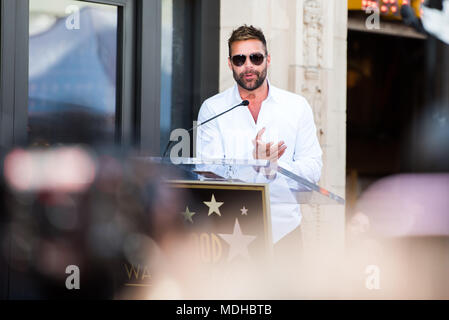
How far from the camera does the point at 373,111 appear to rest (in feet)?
28.6

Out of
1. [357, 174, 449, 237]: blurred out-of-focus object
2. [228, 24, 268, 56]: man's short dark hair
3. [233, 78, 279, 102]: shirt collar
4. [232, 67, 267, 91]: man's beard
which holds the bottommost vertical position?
[357, 174, 449, 237]: blurred out-of-focus object

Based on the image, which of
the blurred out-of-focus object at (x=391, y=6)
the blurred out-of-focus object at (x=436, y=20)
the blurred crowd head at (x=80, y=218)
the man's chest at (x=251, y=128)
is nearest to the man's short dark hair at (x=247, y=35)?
the man's chest at (x=251, y=128)

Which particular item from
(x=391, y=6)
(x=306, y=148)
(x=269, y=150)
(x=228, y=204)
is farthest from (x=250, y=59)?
(x=391, y=6)

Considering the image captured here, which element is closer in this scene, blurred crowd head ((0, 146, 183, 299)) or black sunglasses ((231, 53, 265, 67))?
blurred crowd head ((0, 146, 183, 299))

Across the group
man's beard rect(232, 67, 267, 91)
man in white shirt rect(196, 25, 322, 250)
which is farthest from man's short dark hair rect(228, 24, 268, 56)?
man's beard rect(232, 67, 267, 91)

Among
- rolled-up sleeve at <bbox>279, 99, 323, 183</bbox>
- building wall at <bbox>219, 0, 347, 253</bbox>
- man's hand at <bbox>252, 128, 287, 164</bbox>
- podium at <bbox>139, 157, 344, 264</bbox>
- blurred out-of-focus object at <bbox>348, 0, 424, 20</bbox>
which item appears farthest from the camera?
blurred out-of-focus object at <bbox>348, 0, 424, 20</bbox>

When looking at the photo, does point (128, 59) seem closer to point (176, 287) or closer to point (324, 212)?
point (324, 212)

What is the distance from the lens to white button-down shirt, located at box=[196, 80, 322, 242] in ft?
13.4

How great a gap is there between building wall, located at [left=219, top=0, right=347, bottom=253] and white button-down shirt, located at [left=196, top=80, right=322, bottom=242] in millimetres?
1228

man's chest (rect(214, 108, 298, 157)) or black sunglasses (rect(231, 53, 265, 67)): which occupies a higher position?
black sunglasses (rect(231, 53, 265, 67))

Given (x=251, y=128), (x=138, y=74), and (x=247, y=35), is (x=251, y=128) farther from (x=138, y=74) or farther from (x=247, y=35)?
(x=138, y=74)

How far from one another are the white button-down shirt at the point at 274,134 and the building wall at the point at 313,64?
4.03ft

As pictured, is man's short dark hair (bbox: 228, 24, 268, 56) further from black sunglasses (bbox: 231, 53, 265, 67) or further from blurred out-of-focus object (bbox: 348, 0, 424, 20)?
blurred out-of-focus object (bbox: 348, 0, 424, 20)

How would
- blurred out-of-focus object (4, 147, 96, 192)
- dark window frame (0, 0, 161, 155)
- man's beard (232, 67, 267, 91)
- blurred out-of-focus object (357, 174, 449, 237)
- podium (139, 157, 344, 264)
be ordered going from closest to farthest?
podium (139, 157, 344, 264) → blurred out-of-focus object (4, 147, 96, 192) → man's beard (232, 67, 267, 91) → dark window frame (0, 0, 161, 155) → blurred out-of-focus object (357, 174, 449, 237)
